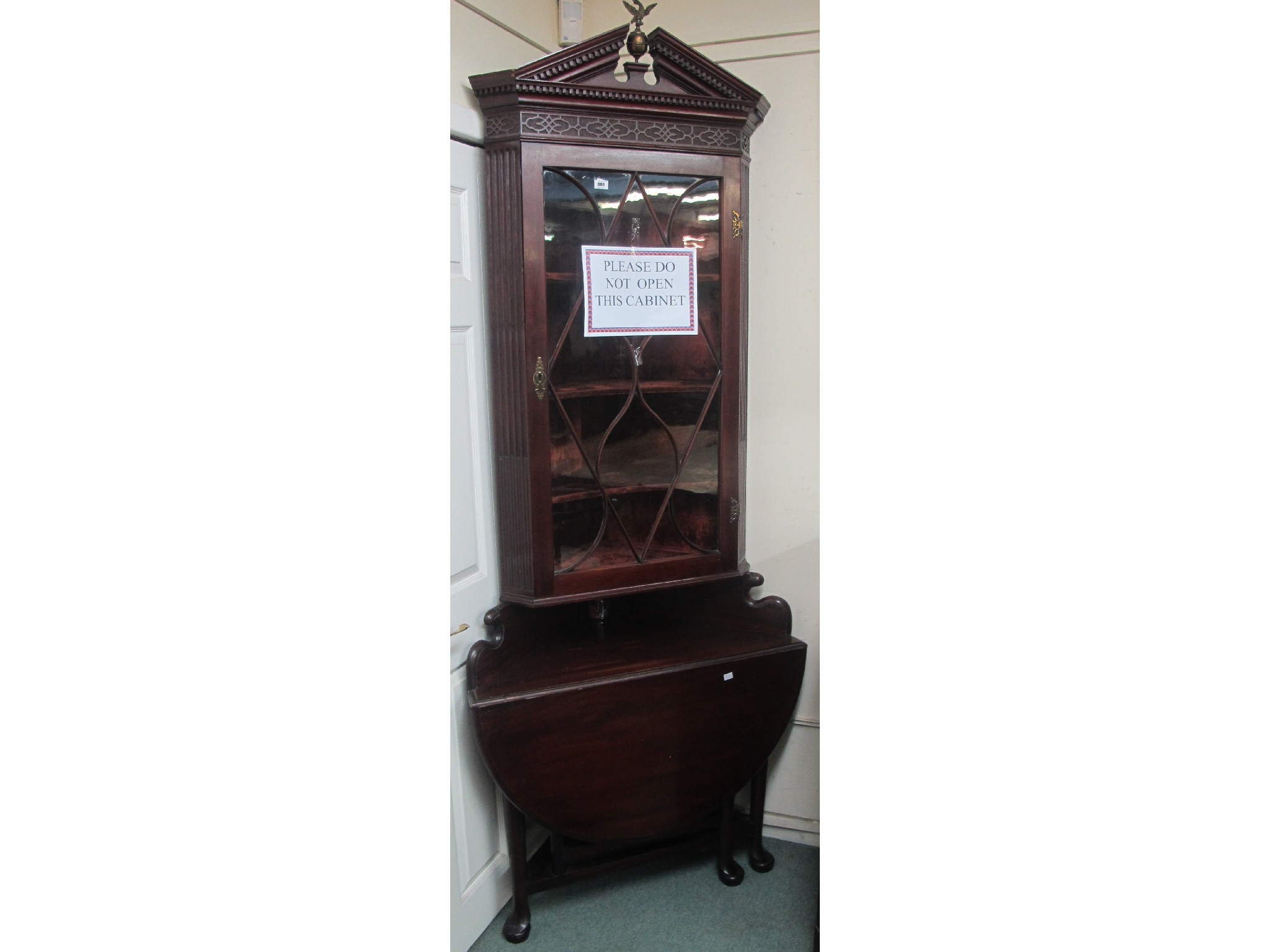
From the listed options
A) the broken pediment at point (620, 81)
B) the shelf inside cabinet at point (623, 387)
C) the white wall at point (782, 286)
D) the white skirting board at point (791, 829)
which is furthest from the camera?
the white skirting board at point (791, 829)

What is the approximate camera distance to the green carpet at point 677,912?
1651 mm

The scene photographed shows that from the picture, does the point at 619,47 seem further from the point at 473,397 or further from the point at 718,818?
the point at 718,818

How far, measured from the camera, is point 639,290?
1614 millimetres

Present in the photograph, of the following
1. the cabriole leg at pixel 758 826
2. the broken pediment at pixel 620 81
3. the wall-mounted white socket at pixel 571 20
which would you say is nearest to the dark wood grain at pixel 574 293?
the broken pediment at pixel 620 81

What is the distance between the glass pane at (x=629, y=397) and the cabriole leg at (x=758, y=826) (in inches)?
21.2

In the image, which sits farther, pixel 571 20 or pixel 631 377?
pixel 571 20

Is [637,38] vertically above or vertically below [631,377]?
above

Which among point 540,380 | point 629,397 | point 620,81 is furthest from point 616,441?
point 620,81

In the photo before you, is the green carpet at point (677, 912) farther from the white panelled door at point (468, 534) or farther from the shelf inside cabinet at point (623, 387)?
the shelf inside cabinet at point (623, 387)

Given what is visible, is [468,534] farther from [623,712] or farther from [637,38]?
[637,38]

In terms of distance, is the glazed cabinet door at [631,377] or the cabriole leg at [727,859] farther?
the cabriole leg at [727,859]

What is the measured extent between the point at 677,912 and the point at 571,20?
1.86 metres

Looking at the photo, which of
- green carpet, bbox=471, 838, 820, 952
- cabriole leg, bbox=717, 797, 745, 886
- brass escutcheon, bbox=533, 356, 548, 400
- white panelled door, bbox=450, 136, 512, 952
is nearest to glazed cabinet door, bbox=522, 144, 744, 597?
brass escutcheon, bbox=533, 356, 548, 400
